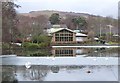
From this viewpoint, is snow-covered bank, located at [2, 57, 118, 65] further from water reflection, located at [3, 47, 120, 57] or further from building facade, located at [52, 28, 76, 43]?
building facade, located at [52, 28, 76, 43]

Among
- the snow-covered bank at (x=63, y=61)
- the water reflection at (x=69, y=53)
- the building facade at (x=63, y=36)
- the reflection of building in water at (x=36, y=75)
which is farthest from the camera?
the building facade at (x=63, y=36)

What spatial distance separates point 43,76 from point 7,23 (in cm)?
358

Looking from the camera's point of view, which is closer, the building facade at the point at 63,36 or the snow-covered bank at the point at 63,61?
the snow-covered bank at the point at 63,61

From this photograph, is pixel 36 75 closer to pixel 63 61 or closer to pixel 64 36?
pixel 63 61

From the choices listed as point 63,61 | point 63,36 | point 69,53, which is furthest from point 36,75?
point 63,36

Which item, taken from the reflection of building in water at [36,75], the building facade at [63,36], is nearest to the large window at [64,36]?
the building facade at [63,36]

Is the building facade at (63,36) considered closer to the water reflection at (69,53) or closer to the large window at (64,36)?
the large window at (64,36)

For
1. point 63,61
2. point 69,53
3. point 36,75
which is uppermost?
point 36,75

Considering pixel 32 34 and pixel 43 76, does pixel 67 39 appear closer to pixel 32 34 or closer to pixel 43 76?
pixel 32 34

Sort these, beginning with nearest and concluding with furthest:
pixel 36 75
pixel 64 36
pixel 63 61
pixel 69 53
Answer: pixel 36 75, pixel 63 61, pixel 69 53, pixel 64 36

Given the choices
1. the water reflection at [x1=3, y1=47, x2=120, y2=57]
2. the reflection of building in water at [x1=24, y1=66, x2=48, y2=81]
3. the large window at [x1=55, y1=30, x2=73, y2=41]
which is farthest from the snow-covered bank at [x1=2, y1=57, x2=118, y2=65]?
the large window at [x1=55, y1=30, x2=73, y2=41]

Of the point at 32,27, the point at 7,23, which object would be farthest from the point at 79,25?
the point at 7,23

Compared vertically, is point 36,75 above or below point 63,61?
above

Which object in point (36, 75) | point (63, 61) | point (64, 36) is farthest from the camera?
point (64, 36)
